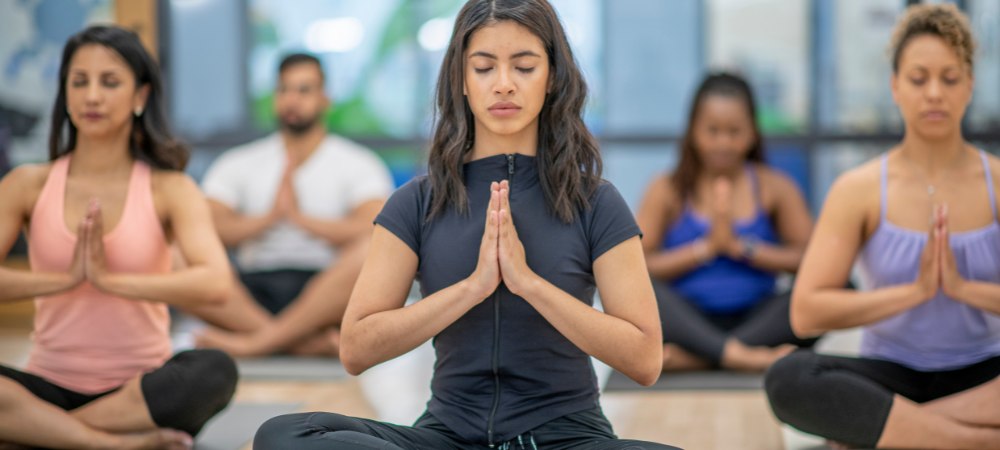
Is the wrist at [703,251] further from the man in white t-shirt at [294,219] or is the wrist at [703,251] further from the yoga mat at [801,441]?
the man in white t-shirt at [294,219]

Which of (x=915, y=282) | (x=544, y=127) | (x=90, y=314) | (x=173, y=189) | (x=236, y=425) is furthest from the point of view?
(x=236, y=425)

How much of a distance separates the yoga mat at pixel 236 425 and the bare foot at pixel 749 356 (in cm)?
151

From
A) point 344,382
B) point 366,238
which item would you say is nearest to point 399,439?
point 344,382

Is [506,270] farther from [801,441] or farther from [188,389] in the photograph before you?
[801,441]

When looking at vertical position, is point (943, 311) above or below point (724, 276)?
above

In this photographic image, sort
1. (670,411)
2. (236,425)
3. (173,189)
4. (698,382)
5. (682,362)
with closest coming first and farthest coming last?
(173,189) → (236,425) → (670,411) → (698,382) → (682,362)

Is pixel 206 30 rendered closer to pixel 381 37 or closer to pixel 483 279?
pixel 381 37

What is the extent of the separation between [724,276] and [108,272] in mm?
2188

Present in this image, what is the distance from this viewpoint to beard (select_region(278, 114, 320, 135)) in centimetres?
381

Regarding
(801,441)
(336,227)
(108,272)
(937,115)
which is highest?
(937,115)

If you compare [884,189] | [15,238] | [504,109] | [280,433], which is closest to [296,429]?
[280,433]

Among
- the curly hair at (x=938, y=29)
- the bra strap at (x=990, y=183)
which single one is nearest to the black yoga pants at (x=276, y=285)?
the curly hair at (x=938, y=29)

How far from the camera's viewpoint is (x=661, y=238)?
11.1ft

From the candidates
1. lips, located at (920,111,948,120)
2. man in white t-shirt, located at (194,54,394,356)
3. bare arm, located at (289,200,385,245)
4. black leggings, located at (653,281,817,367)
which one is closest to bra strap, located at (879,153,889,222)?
lips, located at (920,111,948,120)
